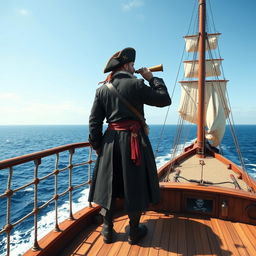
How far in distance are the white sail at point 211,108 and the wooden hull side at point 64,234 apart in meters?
7.12

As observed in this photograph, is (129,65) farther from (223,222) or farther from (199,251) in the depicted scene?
(223,222)

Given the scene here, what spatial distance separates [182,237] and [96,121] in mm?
1663

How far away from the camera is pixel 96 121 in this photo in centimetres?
187

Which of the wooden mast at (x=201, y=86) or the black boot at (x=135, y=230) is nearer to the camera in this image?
the black boot at (x=135, y=230)

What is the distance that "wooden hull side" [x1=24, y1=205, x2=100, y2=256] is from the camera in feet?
5.92

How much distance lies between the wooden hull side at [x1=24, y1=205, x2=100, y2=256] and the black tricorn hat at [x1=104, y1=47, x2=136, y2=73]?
1817mm

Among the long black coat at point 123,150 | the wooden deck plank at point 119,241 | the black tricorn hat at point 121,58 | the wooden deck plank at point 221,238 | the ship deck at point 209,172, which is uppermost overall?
the black tricorn hat at point 121,58

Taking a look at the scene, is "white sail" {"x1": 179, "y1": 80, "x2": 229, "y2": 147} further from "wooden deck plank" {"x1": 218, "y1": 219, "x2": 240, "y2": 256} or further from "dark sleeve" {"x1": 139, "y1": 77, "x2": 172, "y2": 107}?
"dark sleeve" {"x1": 139, "y1": 77, "x2": 172, "y2": 107}

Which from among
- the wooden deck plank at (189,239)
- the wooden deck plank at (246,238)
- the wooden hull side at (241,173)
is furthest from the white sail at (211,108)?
the wooden deck plank at (189,239)

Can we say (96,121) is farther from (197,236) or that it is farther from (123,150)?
(197,236)

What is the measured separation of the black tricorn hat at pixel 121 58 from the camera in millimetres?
1840

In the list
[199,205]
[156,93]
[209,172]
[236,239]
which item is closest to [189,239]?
[236,239]

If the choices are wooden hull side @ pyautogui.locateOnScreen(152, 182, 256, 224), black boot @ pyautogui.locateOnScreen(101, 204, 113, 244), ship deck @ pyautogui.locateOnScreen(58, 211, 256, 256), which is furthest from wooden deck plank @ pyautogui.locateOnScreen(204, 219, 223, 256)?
black boot @ pyautogui.locateOnScreen(101, 204, 113, 244)

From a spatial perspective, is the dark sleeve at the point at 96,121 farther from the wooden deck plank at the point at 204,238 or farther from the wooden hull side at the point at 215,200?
the wooden deck plank at the point at 204,238
